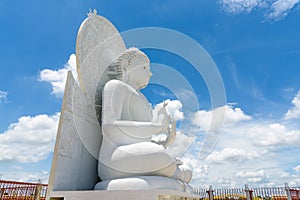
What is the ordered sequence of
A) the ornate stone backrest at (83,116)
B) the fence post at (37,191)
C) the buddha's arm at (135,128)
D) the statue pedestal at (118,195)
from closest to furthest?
the statue pedestal at (118,195) < the ornate stone backrest at (83,116) < the buddha's arm at (135,128) < the fence post at (37,191)

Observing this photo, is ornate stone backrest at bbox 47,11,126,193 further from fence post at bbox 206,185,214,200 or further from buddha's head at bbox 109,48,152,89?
fence post at bbox 206,185,214,200

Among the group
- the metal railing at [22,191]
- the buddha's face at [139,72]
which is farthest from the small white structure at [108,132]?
the metal railing at [22,191]

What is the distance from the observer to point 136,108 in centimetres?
509

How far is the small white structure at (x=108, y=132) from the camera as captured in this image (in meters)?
3.71

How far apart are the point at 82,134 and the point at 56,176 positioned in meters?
0.96

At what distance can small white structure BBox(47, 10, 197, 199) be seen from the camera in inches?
146

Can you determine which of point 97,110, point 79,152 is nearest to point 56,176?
point 79,152

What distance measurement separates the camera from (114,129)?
13.8 feet

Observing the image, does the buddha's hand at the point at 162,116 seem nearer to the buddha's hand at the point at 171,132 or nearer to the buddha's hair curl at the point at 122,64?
the buddha's hand at the point at 171,132

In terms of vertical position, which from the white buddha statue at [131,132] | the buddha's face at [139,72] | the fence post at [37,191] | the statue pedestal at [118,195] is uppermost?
the buddha's face at [139,72]

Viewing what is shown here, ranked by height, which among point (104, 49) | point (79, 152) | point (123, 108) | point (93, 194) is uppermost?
point (104, 49)

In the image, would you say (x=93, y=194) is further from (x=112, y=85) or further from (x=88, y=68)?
(x=88, y=68)

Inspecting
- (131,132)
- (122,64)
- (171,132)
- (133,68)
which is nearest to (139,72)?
(133,68)

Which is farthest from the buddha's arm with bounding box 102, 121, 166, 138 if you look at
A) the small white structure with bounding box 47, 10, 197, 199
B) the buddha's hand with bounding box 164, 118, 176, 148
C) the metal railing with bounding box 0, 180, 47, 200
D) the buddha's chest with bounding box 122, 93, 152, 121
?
the metal railing with bounding box 0, 180, 47, 200
